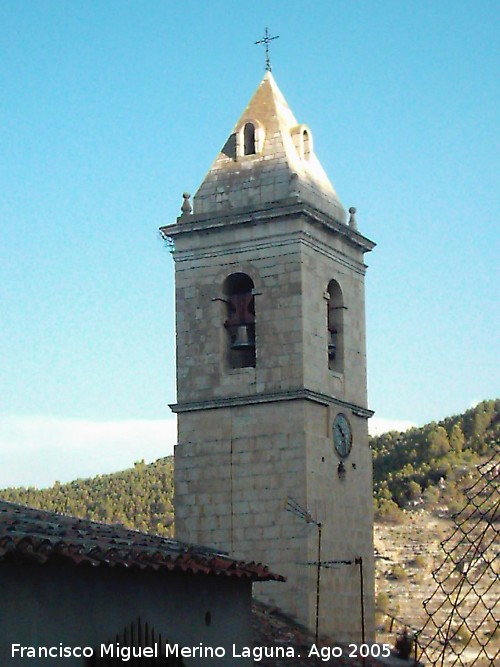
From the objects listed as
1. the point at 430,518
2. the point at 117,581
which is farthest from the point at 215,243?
the point at 430,518

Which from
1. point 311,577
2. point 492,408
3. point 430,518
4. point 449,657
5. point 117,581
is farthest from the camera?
point 492,408

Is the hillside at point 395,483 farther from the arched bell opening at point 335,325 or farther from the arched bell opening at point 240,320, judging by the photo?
the arched bell opening at point 240,320

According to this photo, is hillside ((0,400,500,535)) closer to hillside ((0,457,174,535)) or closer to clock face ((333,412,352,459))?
hillside ((0,457,174,535))

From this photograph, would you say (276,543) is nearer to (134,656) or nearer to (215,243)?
(215,243)

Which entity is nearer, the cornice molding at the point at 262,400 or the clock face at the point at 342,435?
the cornice molding at the point at 262,400

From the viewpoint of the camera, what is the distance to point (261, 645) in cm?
2480

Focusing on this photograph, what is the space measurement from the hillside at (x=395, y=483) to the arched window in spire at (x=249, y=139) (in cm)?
2339

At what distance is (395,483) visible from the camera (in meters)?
56.2

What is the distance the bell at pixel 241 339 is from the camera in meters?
29.0

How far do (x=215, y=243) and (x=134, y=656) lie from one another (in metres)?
12.5

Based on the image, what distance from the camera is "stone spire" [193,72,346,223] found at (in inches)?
1143

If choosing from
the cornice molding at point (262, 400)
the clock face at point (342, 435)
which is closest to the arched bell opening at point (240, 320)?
the cornice molding at point (262, 400)

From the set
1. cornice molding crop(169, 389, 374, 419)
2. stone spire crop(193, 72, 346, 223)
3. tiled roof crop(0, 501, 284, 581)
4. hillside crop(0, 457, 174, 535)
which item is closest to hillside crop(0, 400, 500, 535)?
hillside crop(0, 457, 174, 535)

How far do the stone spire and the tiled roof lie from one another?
826cm
